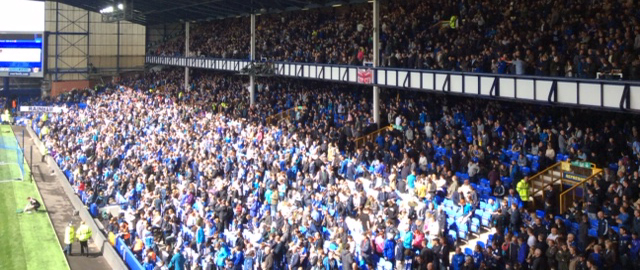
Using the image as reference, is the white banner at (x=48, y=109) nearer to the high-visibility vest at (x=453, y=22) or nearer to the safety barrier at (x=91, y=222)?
the safety barrier at (x=91, y=222)

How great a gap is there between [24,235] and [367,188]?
41.7 feet

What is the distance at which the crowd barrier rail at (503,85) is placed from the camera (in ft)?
55.4

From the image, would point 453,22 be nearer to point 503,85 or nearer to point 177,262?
point 503,85

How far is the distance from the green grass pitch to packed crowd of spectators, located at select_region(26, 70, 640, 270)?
190 cm

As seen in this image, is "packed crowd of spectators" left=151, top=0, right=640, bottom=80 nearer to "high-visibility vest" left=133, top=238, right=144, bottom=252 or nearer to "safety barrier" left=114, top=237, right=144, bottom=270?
"high-visibility vest" left=133, top=238, right=144, bottom=252

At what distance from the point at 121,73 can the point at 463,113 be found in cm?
4213

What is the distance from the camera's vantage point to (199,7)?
1678 inches

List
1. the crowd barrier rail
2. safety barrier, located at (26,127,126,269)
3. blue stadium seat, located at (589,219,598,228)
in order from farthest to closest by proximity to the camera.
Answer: safety barrier, located at (26,127,126,269) → the crowd barrier rail → blue stadium seat, located at (589,219,598,228)

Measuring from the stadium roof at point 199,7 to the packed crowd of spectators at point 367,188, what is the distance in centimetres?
531

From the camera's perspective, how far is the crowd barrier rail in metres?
16.9

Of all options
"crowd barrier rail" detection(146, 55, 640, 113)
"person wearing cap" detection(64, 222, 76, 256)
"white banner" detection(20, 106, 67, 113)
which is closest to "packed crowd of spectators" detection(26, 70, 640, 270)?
"crowd barrier rail" detection(146, 55, 640, 113)

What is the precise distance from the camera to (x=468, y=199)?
55.0 ft

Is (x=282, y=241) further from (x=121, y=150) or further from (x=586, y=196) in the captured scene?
(x=121, y=150)

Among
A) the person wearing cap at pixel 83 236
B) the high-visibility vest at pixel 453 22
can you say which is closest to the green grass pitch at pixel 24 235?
the person wearing cap at pixel 83 236
